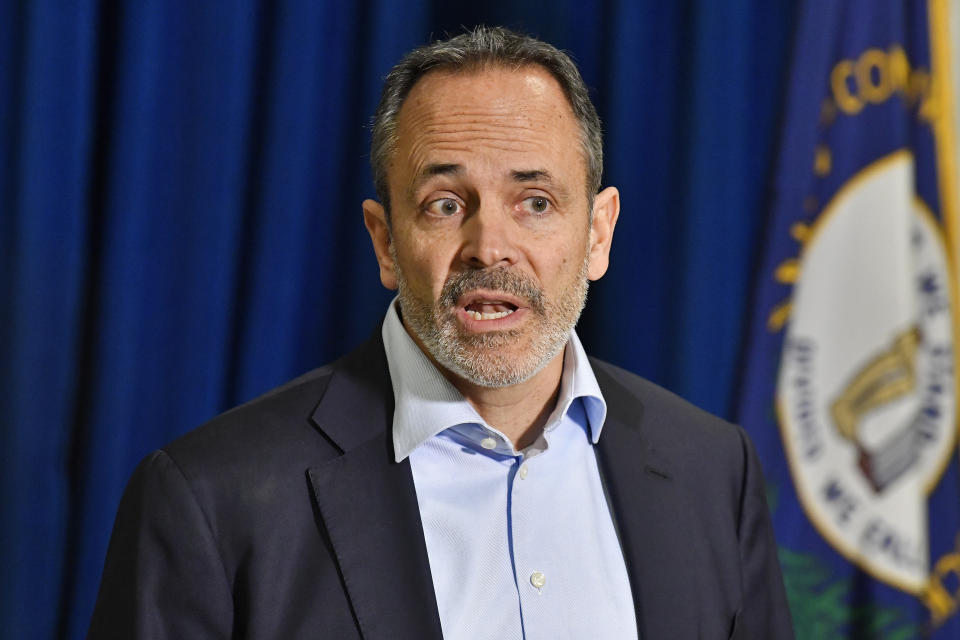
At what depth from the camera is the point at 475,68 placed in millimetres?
1448

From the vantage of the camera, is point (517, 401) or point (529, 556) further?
point (517, 401)

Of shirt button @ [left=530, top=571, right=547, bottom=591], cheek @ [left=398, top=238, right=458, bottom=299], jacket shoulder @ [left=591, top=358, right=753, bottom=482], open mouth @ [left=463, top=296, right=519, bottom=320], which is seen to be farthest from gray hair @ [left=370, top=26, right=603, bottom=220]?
shirt button @ [left=530, top=571, right=547, bottom=591]

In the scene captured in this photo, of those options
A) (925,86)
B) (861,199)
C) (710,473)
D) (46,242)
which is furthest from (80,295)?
(925,86)

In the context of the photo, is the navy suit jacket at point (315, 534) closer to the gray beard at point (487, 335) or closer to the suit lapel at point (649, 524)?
the suit lapel at point (649, 524)

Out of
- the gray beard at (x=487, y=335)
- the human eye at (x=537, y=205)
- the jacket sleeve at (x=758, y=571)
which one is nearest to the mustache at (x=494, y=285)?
the gray beard at (x=487, y=335)

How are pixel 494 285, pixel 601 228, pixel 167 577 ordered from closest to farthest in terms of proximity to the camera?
pixel 167 577 → pixel 494 285 → pixel 601 228

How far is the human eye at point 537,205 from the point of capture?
1430 millimetres

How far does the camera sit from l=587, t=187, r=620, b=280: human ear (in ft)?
5.21

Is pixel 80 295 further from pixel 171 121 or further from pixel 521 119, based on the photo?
pixel 521 119

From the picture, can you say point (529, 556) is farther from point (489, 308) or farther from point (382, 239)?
point (382, 239)

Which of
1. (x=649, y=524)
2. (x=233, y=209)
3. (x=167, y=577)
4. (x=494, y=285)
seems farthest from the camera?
(x=233, y=209)

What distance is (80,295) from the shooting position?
1800mm

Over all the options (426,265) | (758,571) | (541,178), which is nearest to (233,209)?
(426,265)

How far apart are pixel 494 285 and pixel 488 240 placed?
0.06m
